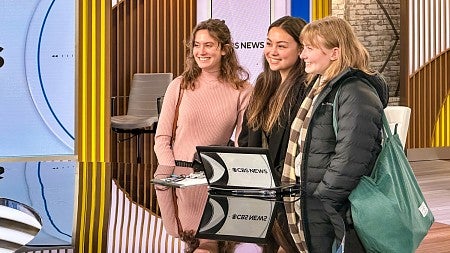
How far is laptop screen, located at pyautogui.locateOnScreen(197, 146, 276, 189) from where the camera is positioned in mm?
2707

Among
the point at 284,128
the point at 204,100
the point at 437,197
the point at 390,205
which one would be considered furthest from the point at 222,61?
the point at 437,197

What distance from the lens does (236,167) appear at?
9.12ft

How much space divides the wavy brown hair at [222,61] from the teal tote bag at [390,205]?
134 centimetres

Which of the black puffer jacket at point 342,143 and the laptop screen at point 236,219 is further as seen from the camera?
the black puffer jacket at point 342,143

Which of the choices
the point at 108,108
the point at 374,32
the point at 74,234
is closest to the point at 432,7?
the point at 374,32

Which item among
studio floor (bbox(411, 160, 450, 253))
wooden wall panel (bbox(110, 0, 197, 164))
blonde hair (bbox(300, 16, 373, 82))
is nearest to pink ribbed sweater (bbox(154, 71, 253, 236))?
blonde hair (bbox(300, 16, 373, 82))

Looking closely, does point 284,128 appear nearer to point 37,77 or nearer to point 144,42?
point 37,77

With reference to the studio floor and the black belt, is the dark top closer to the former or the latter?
the black belt

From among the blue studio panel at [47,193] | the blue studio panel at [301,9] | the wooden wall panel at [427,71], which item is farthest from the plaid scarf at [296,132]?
the wooden wall panel at [427,71]

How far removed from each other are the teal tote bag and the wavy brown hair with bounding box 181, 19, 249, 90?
1.34 m

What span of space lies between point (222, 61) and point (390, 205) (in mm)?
1628

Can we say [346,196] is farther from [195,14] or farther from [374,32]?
[374,32]

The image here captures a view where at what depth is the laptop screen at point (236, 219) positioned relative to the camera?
2.04 metres

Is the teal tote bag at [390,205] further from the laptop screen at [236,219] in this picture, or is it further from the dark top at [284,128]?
the dark top at [284,128]
